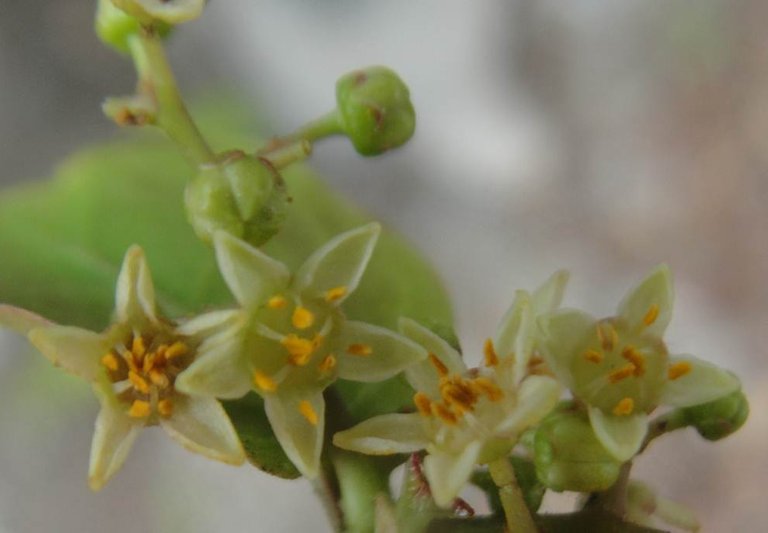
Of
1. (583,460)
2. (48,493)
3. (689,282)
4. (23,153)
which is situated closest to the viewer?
(583,460)

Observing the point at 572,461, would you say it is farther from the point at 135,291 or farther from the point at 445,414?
the point at 135,291

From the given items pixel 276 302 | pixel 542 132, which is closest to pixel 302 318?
pixel 276 302

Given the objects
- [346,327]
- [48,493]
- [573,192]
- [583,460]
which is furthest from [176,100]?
[573,192]

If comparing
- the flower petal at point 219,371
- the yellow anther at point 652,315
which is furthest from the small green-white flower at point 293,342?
the yellow anther at point 652,315

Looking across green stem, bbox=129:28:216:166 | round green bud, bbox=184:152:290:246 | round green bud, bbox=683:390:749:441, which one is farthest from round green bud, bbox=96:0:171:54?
round green bud, bbox=683:390:749:441

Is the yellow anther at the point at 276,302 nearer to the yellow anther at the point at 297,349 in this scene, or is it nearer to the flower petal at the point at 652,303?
the yellow anther at the point at 297,349

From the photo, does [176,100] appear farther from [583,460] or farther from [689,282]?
[689,282]

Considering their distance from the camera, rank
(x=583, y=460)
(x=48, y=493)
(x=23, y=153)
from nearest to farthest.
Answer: (x=583, y=460), (x=48, y=493), (x=23, y=153)
